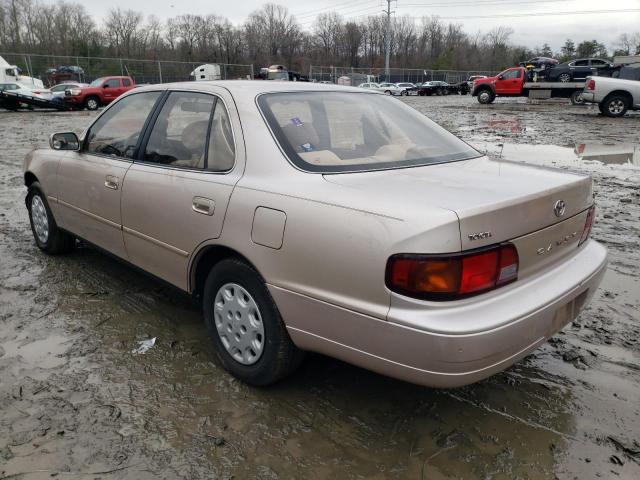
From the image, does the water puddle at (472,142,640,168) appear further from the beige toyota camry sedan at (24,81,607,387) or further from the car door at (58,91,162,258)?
the car door at (58,91,162,258)

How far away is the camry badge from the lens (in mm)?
2407

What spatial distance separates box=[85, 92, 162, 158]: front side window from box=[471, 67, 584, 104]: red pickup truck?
2792 cm

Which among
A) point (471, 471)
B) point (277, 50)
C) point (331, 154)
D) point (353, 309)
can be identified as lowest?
point (471, 471)

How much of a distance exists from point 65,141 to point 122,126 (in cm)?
61

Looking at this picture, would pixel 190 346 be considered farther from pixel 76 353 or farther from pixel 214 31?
pixel 214 31

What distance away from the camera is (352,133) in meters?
3.07

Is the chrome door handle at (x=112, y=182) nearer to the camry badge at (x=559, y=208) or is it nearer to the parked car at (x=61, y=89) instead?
the camry badge at (x=559, y=208)

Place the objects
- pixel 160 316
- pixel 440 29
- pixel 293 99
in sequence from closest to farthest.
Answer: pixel 293 99 → pixel 160 316 → pixel 440 29

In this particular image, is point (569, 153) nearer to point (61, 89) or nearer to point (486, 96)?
point (486, 96)

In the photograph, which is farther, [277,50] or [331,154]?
[277,50]

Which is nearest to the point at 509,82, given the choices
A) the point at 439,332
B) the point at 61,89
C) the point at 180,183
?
the point at 61,89

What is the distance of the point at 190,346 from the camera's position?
3258mm

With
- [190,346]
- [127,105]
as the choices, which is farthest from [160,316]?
[127,105]

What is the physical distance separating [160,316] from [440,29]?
119 m
